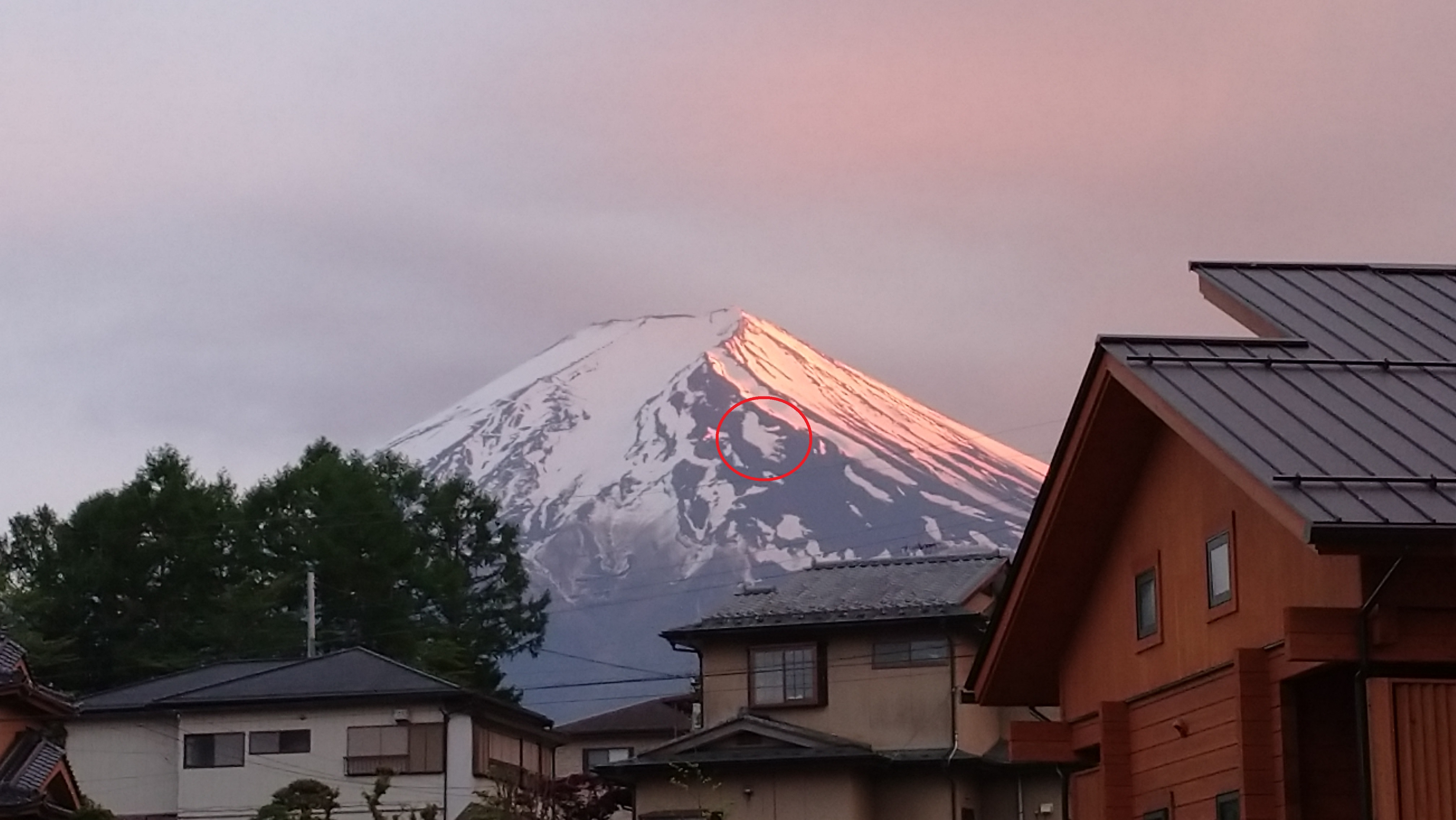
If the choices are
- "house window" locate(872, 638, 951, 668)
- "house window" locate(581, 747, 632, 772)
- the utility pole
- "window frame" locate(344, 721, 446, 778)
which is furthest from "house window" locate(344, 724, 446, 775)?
"house window" locate(872, 638, 951, 668)

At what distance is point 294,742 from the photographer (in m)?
41.5

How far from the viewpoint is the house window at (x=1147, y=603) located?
14.3 meters

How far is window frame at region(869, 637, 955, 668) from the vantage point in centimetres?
3531

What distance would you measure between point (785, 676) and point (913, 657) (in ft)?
7.52

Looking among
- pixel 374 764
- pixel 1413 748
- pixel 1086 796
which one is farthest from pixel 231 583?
pixel 1413 748

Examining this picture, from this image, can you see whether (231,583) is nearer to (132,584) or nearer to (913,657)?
(132,584)

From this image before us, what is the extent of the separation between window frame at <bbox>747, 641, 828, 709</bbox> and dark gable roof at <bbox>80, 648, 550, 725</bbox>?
24.2 ft

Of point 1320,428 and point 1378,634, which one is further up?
point 1320,428

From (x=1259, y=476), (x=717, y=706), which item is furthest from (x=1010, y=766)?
(x=1259, y=476)

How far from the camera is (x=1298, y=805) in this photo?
12.0m

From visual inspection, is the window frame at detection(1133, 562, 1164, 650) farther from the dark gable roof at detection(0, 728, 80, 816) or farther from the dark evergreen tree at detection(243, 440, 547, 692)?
the dark evergreen tree at detection(243, 440, 547, 692)

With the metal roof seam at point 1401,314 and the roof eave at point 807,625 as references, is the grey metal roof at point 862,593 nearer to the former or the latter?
the roof eave at point 807,625

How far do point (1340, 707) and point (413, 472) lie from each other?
6524cm

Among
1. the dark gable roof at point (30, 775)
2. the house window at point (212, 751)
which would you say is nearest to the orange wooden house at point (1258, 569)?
the dark gable roof at point (30, 775)
